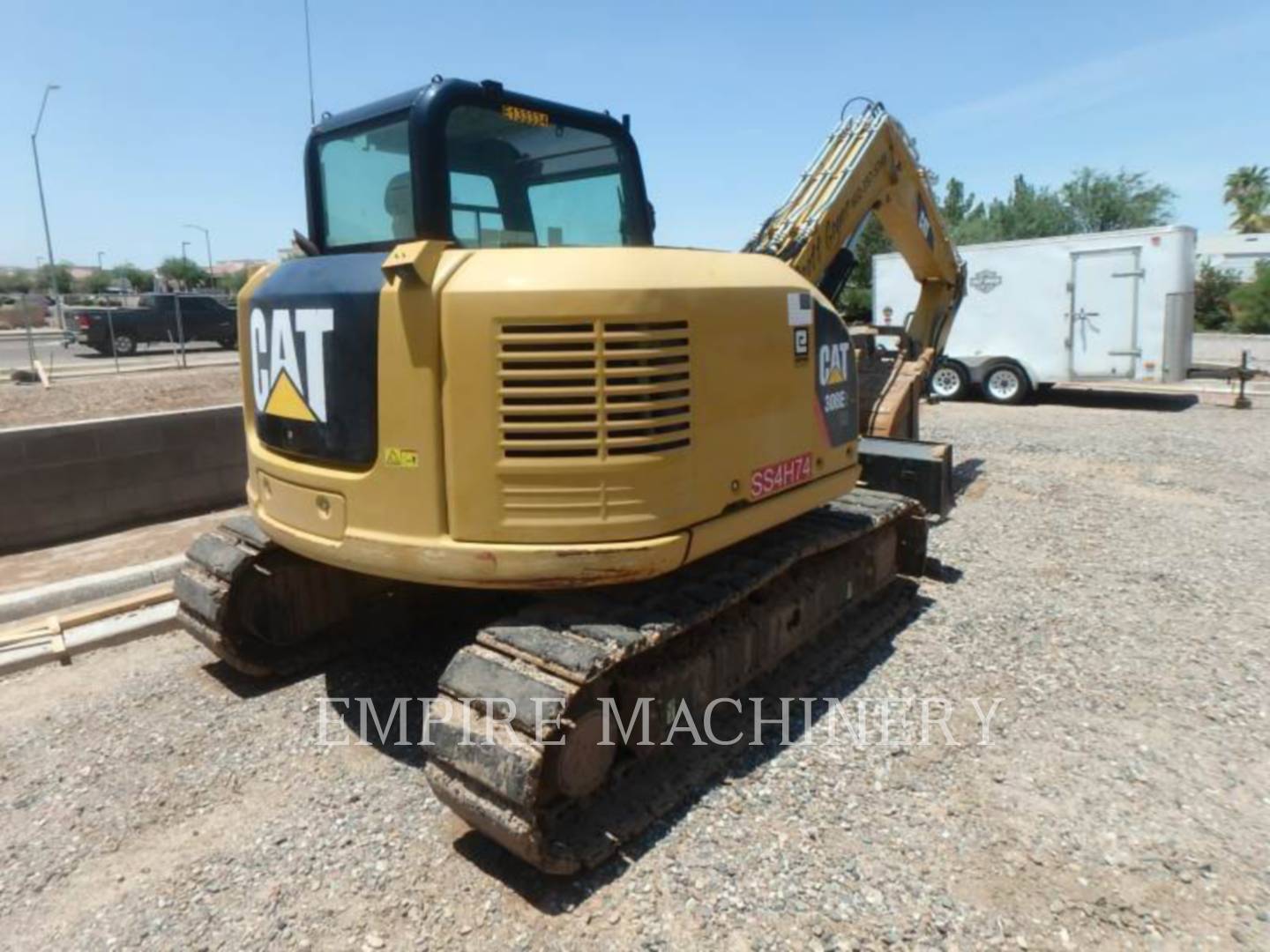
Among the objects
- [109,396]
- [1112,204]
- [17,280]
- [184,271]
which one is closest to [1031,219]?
[1112,204]

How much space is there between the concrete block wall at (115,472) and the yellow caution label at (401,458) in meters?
4.83

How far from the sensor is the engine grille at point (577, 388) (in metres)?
3.19

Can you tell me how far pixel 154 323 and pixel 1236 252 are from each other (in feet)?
147

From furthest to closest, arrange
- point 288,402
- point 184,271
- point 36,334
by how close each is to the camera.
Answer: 1. point 184,271
2. point 36,334
3. point 288,402

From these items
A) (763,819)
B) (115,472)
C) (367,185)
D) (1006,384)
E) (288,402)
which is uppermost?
(367,185)

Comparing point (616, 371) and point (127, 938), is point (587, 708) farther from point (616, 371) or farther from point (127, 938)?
point (127, 938)

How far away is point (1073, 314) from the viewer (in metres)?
14.6

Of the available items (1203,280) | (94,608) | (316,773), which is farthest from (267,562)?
(1203,280)

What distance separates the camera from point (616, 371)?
3.22 metres

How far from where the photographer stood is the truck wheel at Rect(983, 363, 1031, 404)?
1543 centimetres

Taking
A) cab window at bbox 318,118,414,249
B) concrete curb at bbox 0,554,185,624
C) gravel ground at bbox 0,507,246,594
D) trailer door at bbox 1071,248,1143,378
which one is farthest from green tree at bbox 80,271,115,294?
cab window at bbox 318,118,414,249

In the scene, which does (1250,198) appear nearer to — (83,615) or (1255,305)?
(1255,305)

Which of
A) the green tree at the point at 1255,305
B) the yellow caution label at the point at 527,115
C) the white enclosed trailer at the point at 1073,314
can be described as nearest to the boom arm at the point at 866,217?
the yellow caution label at the point at 527,115

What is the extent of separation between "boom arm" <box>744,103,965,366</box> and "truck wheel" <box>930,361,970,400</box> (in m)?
6.85
